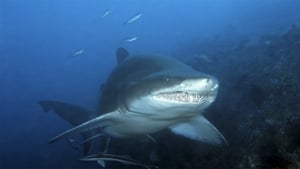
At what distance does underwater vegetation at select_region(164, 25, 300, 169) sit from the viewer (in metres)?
4.70

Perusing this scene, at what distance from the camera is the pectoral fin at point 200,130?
551 centimetres

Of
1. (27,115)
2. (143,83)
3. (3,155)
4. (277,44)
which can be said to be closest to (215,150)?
(143,83)

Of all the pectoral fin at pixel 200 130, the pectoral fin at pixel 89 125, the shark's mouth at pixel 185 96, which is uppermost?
the shark's mouth at pixel 185 96

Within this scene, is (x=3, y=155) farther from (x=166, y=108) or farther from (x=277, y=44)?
(x=166, y=108)

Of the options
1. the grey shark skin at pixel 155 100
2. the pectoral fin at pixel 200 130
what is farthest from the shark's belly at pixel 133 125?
the pectoral fin at pixel 200 130

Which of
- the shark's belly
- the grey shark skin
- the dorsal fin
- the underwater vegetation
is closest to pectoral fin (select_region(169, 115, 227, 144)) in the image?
the grey shark skin

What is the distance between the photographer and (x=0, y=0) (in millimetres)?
68875

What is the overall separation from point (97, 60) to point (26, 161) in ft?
90.2

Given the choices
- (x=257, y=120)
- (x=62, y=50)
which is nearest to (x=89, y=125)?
(x=257, y=120)

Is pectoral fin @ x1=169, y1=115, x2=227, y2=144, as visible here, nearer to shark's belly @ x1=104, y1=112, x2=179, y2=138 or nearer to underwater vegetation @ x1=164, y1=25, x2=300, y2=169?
underwater vegetation @ x1=164, y1=25, x2=300, y2=169

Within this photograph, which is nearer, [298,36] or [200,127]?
[200,127]

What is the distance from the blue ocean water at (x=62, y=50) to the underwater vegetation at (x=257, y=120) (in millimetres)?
431

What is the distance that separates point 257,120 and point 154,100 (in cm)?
227

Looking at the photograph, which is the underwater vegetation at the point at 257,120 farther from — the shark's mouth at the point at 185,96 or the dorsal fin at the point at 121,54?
the dorsal fin at the point at 121,54
